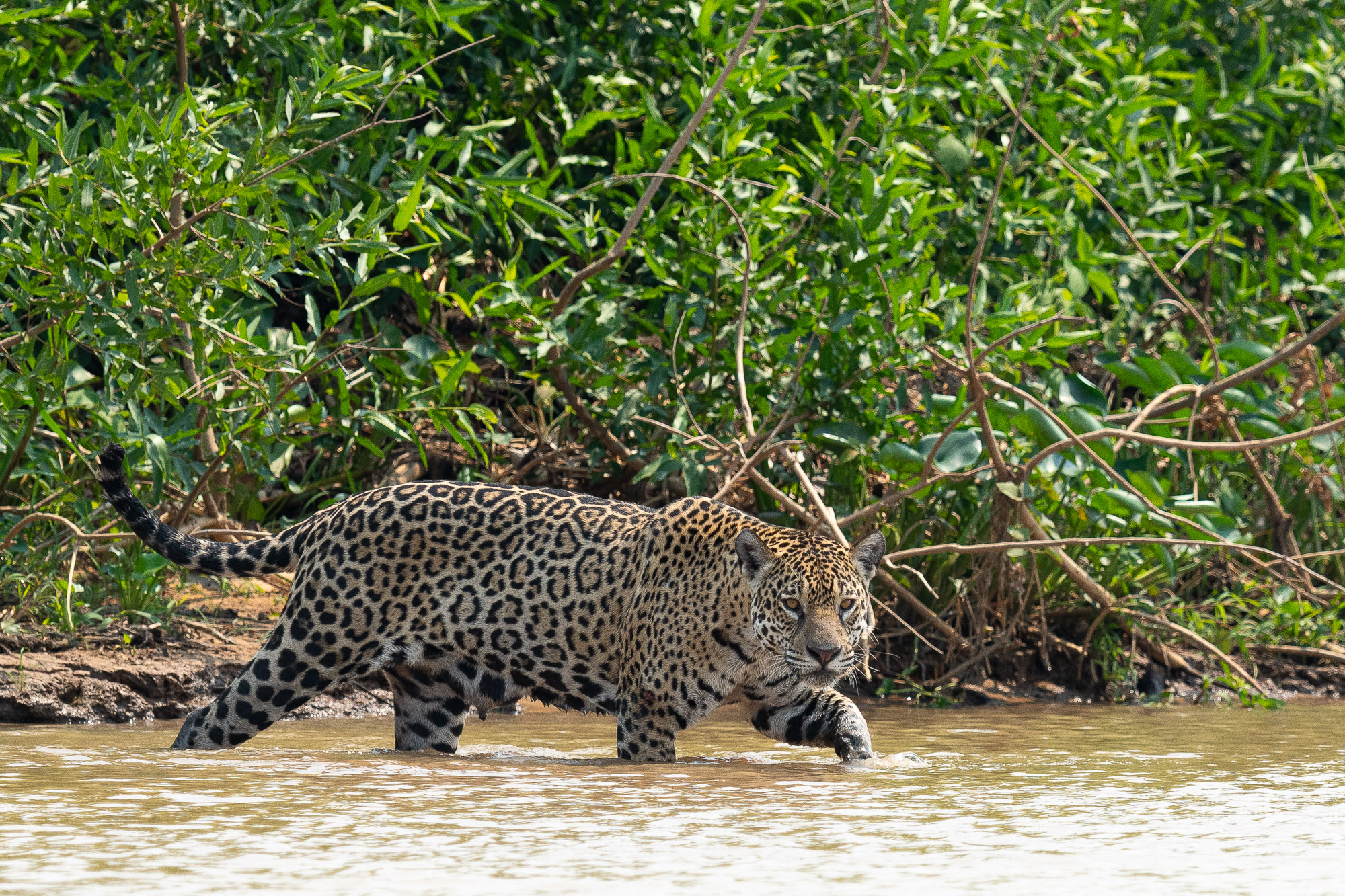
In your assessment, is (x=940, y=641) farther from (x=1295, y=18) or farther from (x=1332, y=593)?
(x=1295, y=18)

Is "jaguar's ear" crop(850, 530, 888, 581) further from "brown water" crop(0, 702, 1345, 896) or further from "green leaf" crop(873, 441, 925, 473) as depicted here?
"green leaf" crop(873, 441, 925, 473)

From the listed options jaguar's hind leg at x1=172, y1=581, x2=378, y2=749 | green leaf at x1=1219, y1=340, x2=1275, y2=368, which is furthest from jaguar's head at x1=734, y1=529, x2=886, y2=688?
green leaf at x1=1219, y1=340, x2=1275, y2=368

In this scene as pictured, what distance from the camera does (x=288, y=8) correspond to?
7289 mm

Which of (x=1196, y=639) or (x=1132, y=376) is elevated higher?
(x=1132, y=376)

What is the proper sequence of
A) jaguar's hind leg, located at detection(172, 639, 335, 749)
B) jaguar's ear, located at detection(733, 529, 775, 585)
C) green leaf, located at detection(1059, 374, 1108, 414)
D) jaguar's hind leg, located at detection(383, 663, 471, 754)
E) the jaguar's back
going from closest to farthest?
jaguar's ear, located at detection(733, 529, 775, 585)
jaguar's hind leg, located at detection(172, 639, 335, 749)
the jaguar's back
jaguar's hind leg, located at detection(383, 663, 471, 754)
green leaf, located at detection(1059, 374, 1108, 414)

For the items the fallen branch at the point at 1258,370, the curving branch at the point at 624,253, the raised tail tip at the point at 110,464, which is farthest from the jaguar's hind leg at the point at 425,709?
the fallen branch at the point at 1258,370

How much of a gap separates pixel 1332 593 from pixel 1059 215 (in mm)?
2549

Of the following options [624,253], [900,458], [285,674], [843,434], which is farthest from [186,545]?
[900,458]

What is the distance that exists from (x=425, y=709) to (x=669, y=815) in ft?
6.38

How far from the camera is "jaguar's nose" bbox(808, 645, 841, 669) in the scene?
5.38 meters

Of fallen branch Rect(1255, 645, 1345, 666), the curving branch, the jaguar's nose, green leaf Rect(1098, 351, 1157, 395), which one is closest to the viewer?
the jaguar's nose

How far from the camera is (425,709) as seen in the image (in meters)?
6.09

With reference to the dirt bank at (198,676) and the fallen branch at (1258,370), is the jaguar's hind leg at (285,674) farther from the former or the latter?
the fallen branch at (1258,370)

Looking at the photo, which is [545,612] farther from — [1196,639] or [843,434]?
[1196,639]
